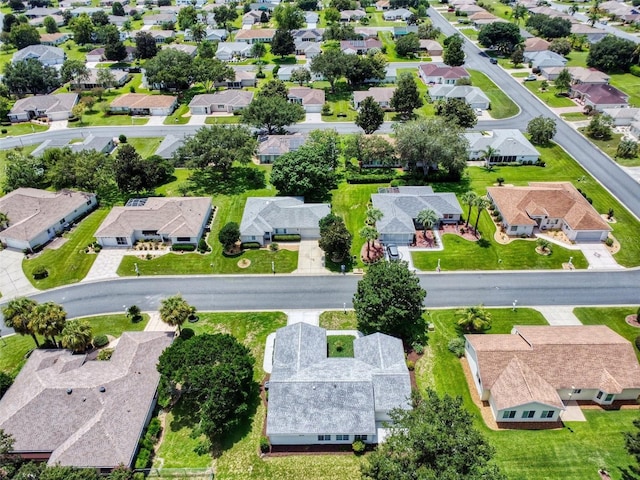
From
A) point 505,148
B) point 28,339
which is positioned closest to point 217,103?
point 505,148

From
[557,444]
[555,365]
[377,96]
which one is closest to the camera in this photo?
[557,444]

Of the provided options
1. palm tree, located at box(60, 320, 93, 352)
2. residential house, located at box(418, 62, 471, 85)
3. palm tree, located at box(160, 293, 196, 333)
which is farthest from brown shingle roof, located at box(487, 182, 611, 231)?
residential house, located at box(418, 62, 471, 85)

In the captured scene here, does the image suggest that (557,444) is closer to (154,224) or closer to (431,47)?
(154,224)

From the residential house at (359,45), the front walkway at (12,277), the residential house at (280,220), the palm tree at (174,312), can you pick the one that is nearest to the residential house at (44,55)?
the residential house at (359,45)

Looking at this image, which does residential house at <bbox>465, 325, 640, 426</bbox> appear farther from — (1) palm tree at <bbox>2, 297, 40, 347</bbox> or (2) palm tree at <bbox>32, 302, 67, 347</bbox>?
(1) palm tree at <bbox>2, 297, 40, 347</bbox>

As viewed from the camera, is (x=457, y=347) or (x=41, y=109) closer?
(x=457, y=347)

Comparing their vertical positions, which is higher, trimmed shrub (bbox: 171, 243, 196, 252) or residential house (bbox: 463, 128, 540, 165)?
residential house (bbox: 463, 128, 540, 165)

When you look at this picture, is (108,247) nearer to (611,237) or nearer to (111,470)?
(111,470)

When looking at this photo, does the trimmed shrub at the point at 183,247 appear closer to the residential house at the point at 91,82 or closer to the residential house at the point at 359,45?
the residential house at the point at 91,82
